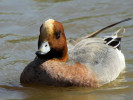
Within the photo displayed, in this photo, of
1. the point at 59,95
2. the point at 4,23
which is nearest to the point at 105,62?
the point at 59,95

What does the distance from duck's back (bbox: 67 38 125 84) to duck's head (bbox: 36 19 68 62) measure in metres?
0.25

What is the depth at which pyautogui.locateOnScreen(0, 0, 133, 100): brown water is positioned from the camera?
737 cm

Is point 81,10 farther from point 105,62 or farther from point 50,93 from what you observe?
point 50,93

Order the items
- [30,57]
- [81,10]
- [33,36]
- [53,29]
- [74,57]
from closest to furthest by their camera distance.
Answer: [53,29] → [74,57] → [30,57] → [33,36] → [81,10]

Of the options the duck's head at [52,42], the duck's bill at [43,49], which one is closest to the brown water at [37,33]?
the duck's head at [52,42]

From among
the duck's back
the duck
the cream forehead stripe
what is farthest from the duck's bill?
the duck's back

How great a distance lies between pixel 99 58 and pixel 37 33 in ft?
10.0

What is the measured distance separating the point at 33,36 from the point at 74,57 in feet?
10.0

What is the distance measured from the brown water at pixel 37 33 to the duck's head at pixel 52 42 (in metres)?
0.60

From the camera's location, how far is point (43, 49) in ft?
22.9

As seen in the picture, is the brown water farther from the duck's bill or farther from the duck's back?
the duck's bill

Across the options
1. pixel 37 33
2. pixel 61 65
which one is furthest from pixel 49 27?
pixel 37 33

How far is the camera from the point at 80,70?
24.2 ft

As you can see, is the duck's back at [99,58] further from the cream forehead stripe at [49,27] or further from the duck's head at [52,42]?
the cream forehead stripe at [49,27]
